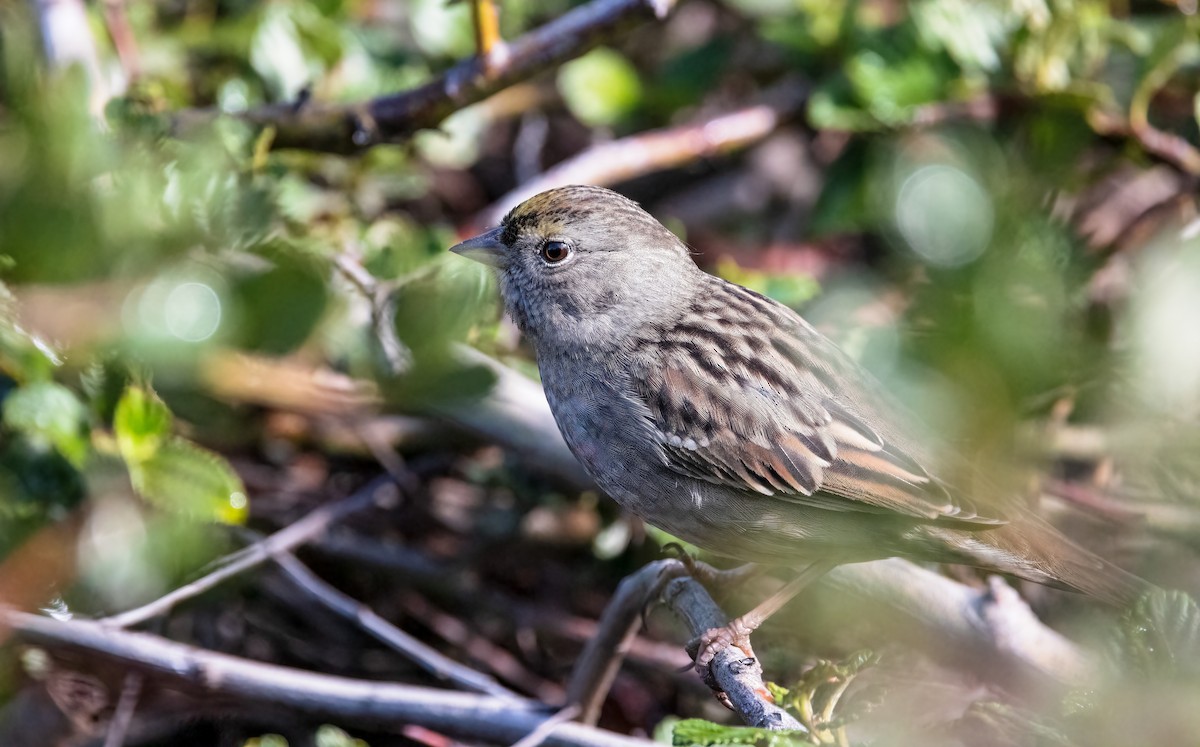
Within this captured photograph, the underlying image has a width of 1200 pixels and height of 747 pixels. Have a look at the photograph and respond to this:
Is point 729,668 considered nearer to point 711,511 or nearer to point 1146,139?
point 711,511

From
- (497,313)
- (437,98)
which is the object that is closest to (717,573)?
(497,313)

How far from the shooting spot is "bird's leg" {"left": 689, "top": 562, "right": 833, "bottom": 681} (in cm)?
299

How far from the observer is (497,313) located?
4047mm

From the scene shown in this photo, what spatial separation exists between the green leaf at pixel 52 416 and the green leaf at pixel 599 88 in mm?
2477

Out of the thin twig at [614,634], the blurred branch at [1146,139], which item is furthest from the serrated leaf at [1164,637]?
the blurred branch at [1146,139]

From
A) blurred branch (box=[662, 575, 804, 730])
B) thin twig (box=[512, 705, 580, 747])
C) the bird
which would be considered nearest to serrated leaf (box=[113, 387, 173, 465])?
the bird

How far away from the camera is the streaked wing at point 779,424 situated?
3021mm

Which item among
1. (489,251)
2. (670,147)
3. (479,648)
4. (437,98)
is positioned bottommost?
(479,648)

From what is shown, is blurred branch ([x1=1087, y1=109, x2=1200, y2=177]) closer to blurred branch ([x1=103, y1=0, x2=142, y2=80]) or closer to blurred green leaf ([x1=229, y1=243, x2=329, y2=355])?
blurred green leaf ([x1=229, y1=243, x2=329, y2=355])

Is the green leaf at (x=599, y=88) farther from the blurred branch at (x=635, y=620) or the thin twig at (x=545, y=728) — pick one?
the thin twig at (x=545, y=728)

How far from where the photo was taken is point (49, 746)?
12.7 feet

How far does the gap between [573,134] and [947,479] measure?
11.8ft

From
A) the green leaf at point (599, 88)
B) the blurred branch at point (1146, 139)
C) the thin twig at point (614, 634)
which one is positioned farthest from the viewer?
the green leaf at point (599, 88)

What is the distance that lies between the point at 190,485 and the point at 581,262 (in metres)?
1.17
